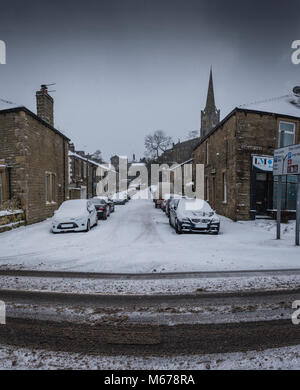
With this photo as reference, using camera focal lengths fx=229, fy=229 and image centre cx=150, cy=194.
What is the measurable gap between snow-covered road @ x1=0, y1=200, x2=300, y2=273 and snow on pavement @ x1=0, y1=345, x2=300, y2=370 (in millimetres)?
2850

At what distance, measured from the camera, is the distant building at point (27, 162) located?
1234 cm

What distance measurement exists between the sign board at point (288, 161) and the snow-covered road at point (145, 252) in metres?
2.62

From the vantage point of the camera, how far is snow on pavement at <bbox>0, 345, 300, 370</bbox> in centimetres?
227

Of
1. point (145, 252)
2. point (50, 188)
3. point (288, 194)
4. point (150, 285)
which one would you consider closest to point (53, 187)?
point (50, 188)

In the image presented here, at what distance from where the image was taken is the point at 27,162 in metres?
12.6

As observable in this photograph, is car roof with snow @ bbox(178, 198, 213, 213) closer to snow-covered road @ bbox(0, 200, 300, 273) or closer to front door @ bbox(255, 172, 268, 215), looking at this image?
snow-covered road @ bbox(0, 200, 300, 273)

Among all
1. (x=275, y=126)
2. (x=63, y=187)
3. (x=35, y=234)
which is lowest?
(x=35, y=234)

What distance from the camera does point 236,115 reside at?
1401 centimetres

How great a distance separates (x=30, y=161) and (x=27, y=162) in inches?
16.7

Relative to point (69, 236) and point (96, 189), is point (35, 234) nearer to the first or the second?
point (69, 236)

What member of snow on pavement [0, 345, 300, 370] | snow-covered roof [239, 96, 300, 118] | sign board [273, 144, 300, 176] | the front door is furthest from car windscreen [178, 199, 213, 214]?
snow on pavement [0, 345, 300, 370]

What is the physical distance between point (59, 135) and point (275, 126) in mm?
15394

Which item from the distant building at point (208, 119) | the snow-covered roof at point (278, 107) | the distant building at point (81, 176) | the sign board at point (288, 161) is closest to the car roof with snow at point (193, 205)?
the sign board at point (288, 161)
